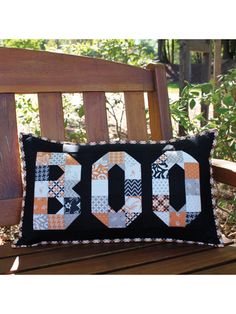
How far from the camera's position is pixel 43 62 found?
160cm

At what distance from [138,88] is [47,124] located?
1.25 ft

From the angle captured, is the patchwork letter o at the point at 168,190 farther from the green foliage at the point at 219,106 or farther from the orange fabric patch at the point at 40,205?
the green foliage at the point at 219,106

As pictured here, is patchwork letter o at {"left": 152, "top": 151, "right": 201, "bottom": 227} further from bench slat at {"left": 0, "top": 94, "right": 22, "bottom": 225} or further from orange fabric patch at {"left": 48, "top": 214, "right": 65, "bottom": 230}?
bench slat at {"left": 0, "top": 94, "right": 22, "bottom": 225}

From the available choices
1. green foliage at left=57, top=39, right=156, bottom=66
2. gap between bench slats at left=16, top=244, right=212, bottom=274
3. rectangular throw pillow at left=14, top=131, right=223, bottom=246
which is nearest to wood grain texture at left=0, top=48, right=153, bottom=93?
rectangular throw pillow at left=14, top=131, right=223, bottom=246

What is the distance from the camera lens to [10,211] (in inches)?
58.7

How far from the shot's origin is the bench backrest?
152 cm

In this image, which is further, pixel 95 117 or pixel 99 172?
pixel 95 117

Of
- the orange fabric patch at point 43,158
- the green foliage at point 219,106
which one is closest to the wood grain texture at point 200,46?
the green foliage at point 219,106

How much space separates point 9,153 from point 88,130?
30 cm

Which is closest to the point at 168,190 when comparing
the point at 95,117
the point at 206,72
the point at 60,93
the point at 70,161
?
the point at 70,161

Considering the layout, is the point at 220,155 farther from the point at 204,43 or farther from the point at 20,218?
the point at 20,218

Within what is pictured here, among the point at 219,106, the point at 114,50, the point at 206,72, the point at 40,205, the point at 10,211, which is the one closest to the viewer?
the point at 40,205

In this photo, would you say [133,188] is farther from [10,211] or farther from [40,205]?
[10,211]

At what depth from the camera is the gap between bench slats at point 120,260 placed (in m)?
1.23
